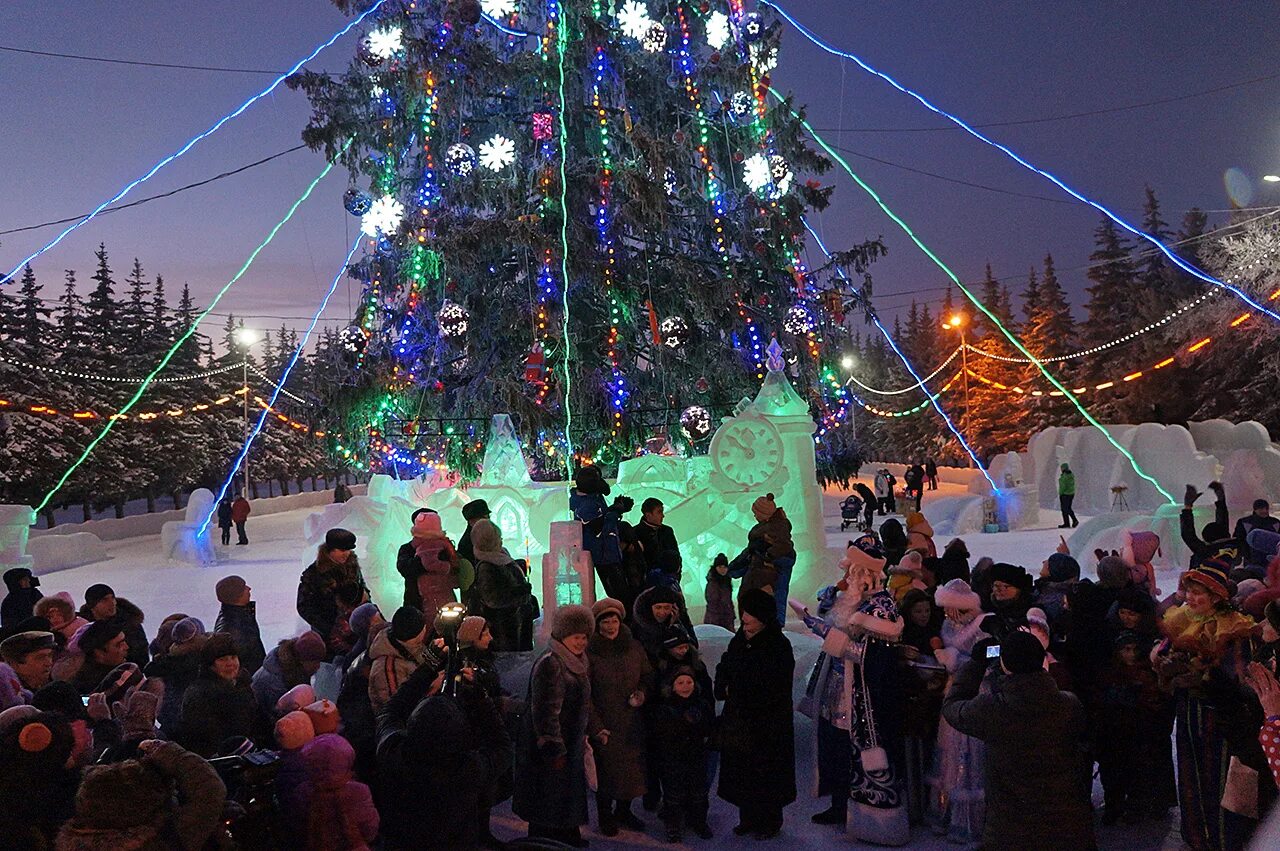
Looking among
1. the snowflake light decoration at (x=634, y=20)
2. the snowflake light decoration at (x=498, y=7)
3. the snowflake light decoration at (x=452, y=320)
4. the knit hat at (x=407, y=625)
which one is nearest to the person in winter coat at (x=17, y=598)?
the knit hat at (x=407, y=625)

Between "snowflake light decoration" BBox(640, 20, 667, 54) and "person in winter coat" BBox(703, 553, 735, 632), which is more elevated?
"snowflake light decoration" BBox(640, 20, 667, 54)

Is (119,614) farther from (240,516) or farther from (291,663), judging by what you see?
(240,516)

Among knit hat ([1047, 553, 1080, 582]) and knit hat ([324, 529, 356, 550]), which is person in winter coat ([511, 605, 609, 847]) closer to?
knit hat ([324, 529, 356, 550])

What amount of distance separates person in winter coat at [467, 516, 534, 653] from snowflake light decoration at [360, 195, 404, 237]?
873cm

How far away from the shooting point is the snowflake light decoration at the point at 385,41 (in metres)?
14.2

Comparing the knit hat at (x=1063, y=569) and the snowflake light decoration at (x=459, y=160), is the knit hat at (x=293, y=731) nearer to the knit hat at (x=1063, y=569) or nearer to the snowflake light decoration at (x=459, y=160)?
the knit hat at (x=1063, y=569)

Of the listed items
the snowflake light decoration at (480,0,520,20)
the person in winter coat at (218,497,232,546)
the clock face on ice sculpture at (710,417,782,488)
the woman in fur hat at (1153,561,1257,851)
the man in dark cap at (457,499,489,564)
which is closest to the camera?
the woman in fur hat at (1153,561,1257,851)

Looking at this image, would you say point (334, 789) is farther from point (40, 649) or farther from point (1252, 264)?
point (1252, 264)

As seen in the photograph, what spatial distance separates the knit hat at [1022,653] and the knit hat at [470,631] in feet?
7.56

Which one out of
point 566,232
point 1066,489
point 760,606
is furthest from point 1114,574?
point 1066,489

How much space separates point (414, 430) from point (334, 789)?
11.1 meters

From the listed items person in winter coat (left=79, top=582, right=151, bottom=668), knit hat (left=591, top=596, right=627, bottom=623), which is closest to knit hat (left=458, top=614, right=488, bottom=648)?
knit hat (left=591, top=596, right=627, bottom=623)

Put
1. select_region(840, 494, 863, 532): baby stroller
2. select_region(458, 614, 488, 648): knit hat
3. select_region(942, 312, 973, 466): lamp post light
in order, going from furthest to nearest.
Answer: select_region(942, 312, 973, 466): lamp post light < select_region(840, 494, 863, 532): baby stroller < select_region(458, 614, 488, 648): knit hat

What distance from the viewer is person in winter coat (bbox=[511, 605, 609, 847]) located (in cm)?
501
